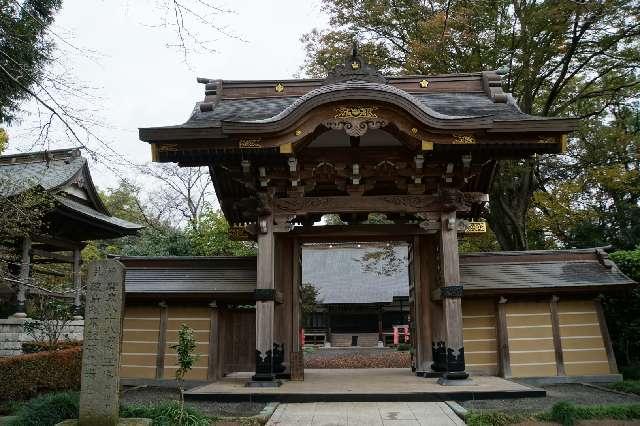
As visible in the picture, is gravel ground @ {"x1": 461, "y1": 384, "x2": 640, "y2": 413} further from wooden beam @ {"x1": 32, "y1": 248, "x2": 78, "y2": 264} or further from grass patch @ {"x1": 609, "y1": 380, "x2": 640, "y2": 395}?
wooden beam @ {"x1": 32, "y1": 248, "x2": 78, "y2": 264}

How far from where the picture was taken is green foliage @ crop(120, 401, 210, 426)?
5.68m

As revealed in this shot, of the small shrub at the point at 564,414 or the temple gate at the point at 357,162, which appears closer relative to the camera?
the small shrub at the point at 564,414

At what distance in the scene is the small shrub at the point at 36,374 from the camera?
893cm

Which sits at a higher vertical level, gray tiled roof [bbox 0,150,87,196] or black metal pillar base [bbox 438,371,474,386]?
gray tiled roof [bbox 0,150,87,196]

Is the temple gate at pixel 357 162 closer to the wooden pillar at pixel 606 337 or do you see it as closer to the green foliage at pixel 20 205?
the green foliage at pixel 20 205

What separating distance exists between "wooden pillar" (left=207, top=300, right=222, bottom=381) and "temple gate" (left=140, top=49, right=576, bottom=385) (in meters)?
1.41

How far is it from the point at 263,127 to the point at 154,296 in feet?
14.7

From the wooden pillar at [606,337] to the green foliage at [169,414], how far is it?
7.96 meters

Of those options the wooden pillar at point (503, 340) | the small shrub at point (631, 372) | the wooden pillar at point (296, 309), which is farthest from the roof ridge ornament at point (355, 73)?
the small shrub at point (631, 372)

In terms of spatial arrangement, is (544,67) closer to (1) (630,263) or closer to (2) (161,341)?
(1) (630,263)

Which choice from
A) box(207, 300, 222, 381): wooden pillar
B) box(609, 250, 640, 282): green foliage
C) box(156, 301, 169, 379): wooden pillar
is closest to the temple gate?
box(207, 300, 222, 381): wooden pillar

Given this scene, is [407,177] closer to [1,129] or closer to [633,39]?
[633,39]

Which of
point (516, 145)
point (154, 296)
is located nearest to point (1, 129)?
point (154, 296)

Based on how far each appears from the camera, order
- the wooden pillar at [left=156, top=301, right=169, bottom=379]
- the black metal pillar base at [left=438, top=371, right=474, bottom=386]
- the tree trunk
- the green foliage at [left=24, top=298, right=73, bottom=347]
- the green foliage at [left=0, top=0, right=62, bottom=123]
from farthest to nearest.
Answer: the tree trunk, the green foliage at [left=24, top=298, right=73, bottom=347], the wooden pillar at [left=156, top=301, right=169, bottom=379], the black metal pillar base at [left=438, top=371, right=474, bottom=386], the green foliage at [left=0, top=0, right=62, bottom=123]
